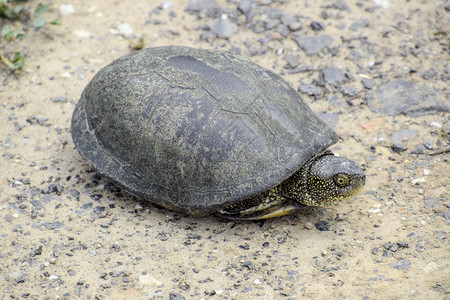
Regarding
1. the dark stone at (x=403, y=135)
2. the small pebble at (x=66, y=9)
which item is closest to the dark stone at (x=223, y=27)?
A: the small pebble at (x=66, y=9)

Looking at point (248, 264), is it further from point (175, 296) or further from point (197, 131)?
point (197, 131)

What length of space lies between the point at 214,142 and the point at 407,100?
8.81ft

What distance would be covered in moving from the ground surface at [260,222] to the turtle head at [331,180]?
0.30 meters

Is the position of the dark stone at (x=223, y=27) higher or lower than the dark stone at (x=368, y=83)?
higher

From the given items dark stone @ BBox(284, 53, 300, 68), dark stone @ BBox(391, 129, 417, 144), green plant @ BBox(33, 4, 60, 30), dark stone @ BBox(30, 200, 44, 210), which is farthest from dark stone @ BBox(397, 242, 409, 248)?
green plant @ BBox(33, 4, 60, 30)

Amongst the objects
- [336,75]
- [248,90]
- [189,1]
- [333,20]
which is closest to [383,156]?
[336,75]

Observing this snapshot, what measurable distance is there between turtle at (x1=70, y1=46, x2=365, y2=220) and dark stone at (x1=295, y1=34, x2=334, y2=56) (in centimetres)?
189

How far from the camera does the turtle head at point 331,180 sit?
12.2 feet

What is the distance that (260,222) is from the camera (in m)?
4.04

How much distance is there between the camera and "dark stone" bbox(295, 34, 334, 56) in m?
5.84

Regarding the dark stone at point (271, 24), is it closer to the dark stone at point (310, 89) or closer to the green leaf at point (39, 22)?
the dark stone at point (310, 89)

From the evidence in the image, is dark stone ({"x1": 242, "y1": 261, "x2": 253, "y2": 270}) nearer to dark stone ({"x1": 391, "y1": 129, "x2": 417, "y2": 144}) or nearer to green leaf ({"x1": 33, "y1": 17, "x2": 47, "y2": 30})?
dark stone ({"x1": 391, "y1": 129, "x2": 417, "y2": 144})

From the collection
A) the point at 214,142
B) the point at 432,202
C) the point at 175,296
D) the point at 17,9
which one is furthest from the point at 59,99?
the point at 432,202

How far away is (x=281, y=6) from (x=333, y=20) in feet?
2.46
